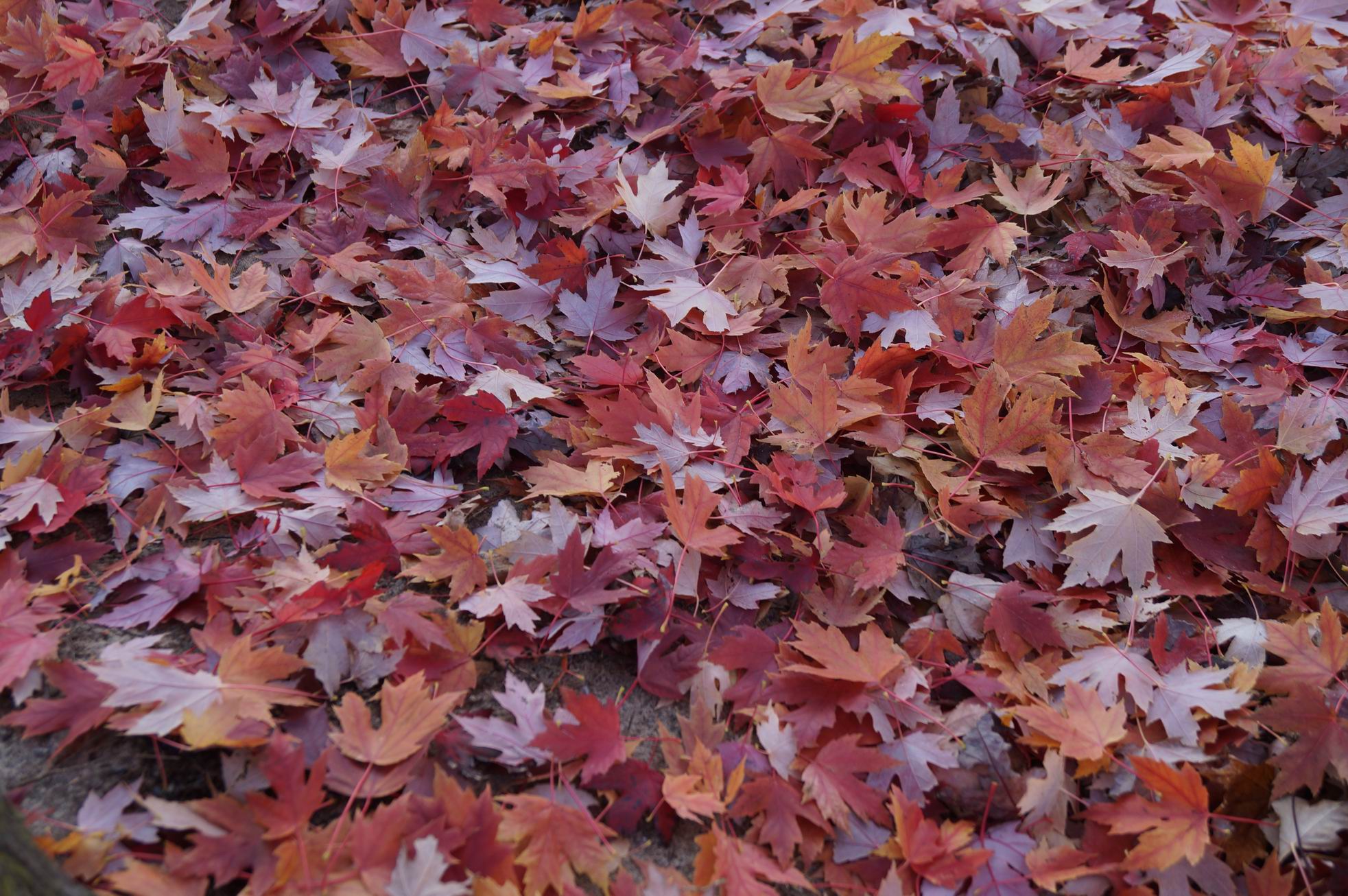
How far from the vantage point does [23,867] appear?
936 mm

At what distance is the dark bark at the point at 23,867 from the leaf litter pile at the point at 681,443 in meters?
0.11

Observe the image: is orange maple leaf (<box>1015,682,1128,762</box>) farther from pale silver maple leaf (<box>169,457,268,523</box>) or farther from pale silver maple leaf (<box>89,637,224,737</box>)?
pale silver maple leaf (<box>169,457,268,523</box>)

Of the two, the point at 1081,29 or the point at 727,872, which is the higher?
the point at 1081,29

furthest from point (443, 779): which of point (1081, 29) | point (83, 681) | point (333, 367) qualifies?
point (1081, 29)

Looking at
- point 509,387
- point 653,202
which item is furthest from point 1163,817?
point 653,202

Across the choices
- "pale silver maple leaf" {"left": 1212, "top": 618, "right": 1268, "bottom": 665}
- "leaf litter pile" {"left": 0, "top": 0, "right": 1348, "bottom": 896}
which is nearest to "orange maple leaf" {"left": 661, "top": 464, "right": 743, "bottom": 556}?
"leaf litter pile" {"left": 0, "top": 0, "right": 1348, "bottom": 896}

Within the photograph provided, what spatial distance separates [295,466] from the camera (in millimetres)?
1549

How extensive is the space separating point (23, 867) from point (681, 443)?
114cm

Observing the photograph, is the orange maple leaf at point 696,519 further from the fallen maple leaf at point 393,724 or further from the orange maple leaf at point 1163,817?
the orange maple leaf at point 1163,817

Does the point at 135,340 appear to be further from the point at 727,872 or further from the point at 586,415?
the point at 727,872

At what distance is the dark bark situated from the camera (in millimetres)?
918

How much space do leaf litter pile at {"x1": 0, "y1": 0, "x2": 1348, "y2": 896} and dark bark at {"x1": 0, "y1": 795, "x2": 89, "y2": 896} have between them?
0.37 ft

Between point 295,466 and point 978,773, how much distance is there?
4.28ft

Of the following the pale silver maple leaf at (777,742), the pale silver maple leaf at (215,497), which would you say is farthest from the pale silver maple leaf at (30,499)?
the pale silver maple leaf at (777,742)
